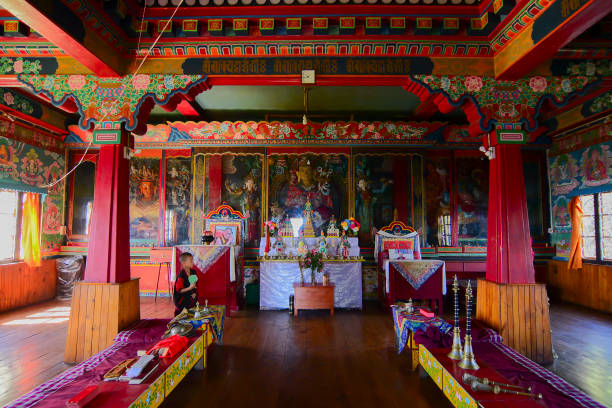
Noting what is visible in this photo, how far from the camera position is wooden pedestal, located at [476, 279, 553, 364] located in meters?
4.38

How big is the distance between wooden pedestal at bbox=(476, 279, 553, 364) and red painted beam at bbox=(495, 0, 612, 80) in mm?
3099

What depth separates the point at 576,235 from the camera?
7715 mm

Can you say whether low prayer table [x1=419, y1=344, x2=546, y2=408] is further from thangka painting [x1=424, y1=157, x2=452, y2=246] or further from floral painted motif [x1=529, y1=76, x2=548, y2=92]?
thangka painting [x1=424, y1=157, x2=452, y2=246]

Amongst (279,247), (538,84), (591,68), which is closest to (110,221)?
(279,247)

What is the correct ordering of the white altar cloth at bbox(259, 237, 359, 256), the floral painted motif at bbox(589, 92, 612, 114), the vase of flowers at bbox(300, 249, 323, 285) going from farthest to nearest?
the white altar cloth at bbox(259, 237, 359, 256) < the vase of flowers at bbox(300, 249, 323, 285) < the floral painted motif at bbox(589, 92, 612, 114)

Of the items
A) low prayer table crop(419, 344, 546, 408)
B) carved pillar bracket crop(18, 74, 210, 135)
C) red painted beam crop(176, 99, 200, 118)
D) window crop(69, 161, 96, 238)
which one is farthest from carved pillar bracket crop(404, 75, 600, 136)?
window crop(69, 161, 96, 238)

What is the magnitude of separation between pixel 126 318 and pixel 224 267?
2.35 m

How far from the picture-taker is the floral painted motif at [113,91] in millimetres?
4688

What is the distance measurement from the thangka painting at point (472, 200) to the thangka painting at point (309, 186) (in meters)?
3.30

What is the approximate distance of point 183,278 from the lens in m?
4.88

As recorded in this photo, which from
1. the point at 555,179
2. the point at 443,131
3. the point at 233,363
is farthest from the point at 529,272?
the point at 555,179

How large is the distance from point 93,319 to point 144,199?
5.22 metres

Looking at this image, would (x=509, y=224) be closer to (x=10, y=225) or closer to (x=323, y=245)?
(x=323, y=245)

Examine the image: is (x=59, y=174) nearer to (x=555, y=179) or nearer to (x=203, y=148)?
(x=203, y=148)
